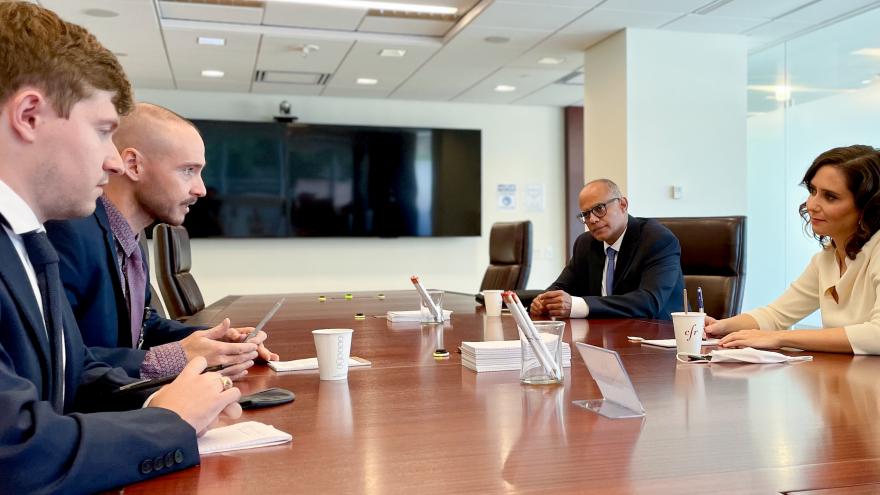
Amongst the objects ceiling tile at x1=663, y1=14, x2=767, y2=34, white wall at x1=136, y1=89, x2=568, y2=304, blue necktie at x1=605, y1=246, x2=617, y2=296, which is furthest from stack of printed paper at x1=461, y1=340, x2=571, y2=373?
white wall at x1=136, y1=89, x2=568, y2=304

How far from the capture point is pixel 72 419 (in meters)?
0.86

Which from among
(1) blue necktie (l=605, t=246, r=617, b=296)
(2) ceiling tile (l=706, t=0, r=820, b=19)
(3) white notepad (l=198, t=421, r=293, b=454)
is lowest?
(3) white notepad (l=198, t=421, r=293, b=454)

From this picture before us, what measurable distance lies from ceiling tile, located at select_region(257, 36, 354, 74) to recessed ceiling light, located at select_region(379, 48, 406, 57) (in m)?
A: 0.29

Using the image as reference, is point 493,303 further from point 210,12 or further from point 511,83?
point 511,83

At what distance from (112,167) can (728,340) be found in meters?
1.47

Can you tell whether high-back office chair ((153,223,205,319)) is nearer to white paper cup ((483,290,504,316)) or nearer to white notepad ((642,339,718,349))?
white paper cup ((483,290,504,316))

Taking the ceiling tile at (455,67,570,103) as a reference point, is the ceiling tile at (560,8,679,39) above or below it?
above

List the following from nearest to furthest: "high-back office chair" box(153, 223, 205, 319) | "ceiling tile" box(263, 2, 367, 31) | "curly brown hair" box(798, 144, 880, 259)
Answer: "curly brown hair" box(798, 144, 880, 259)
"high-back office chair" box(153, 223, 205, 319)
"ceiling tile" box(263, 2, 367, 31)

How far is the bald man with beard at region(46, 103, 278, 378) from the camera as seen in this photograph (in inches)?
62.5

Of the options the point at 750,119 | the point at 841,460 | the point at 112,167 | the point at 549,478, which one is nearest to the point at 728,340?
the point at 841,460

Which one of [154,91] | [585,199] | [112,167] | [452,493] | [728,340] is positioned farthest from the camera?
[154,91]

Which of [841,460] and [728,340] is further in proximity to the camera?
[728,340]

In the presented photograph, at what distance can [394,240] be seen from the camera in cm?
784

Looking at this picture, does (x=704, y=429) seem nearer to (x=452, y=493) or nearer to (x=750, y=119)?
(x=452, y=493)
